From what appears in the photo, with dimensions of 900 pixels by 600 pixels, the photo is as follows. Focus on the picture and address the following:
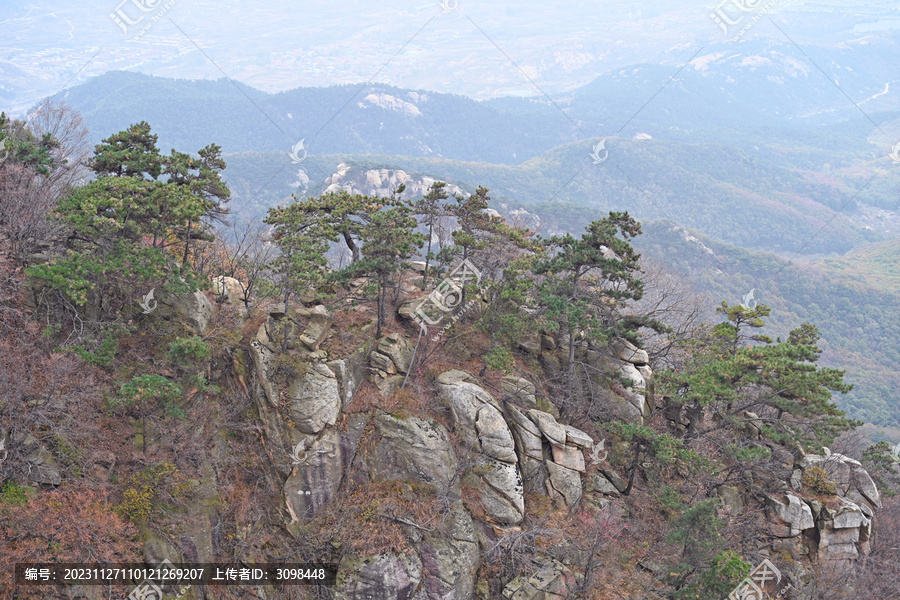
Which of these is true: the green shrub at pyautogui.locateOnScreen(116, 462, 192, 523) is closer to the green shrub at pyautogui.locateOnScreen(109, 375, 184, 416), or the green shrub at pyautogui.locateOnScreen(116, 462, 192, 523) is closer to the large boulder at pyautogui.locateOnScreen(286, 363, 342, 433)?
the green shrub at pyautogui.locateOnScreen(109, 375, 184, 416)

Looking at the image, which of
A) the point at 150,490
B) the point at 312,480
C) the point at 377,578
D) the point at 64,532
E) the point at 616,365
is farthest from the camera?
the point at 616,365

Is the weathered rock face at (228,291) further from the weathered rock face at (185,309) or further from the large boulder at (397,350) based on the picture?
the large boulder at (397,350)

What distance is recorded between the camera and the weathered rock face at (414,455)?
870 inches

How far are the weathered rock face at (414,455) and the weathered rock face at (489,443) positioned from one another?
3.69 feet

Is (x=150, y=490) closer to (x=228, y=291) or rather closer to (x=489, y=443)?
(x=228, y=291)

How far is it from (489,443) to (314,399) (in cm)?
708

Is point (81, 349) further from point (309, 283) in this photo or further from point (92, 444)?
point (309, 283)

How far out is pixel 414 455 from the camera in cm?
2228

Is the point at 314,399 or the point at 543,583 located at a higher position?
the point at 314,399

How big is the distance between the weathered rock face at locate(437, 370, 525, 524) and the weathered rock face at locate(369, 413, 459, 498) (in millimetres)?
1125

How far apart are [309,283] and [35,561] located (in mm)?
12270

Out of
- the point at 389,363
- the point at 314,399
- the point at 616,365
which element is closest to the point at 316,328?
the point at 314,399

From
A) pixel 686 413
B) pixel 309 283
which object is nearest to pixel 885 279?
pixel 686 413

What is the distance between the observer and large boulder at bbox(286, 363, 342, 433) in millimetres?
21812
